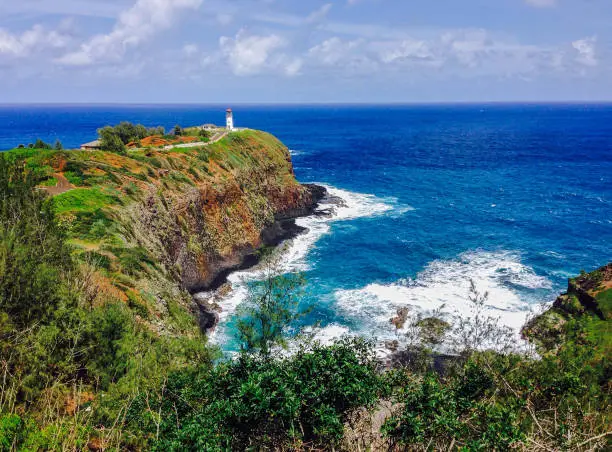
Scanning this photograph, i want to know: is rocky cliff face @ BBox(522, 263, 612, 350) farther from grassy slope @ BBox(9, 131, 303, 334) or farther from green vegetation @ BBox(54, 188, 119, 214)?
green vegetation @ BBox(54, 188, 119, 214)

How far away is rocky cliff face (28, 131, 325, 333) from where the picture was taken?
3575 centimetres

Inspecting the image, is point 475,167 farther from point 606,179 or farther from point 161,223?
point 161,223

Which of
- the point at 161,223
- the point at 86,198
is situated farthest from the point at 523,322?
the point at 86,198

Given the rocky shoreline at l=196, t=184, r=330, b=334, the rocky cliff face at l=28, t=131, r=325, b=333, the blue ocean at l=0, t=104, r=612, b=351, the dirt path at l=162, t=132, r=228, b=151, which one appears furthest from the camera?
the dirt path at l=162, t=132, r=228, b=151

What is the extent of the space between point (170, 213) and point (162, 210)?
1.61 meters

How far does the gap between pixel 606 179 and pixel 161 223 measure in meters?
117

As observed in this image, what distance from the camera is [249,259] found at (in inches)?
2484

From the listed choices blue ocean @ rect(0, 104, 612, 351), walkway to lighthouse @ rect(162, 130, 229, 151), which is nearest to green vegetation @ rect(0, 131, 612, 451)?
blue ocean @ rect(0, 104, 612, 351)

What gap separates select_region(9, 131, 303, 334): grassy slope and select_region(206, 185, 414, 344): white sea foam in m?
4.92

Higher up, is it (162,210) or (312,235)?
(162,210)

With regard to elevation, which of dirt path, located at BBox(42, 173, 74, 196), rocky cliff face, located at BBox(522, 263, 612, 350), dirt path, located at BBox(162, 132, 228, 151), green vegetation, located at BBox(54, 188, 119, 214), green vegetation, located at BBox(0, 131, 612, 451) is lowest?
rocky cliff face, located at BBox(522, 263, 612, 350)

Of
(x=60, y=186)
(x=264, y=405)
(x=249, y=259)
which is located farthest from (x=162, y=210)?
(x=264, y=405)

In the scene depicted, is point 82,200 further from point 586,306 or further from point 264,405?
point 586,306

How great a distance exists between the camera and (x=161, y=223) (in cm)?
5175
